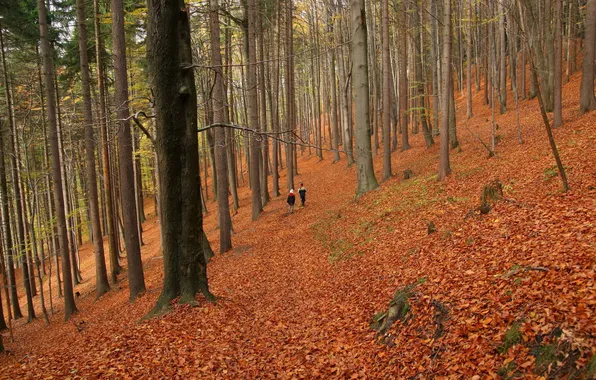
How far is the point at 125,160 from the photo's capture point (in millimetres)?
11008

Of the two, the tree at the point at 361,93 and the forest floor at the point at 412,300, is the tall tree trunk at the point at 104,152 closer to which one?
the forest floor at the point at 412,300

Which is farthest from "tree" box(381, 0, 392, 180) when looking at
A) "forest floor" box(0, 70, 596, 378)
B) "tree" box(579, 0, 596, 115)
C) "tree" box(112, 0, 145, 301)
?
"tree" box(112, 0, 145, 301)

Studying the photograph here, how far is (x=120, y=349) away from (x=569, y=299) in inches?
241

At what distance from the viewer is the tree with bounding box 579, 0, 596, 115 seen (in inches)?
523

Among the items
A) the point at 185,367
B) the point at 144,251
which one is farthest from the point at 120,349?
the point at 144,251

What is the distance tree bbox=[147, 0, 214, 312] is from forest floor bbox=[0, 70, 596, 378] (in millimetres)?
804

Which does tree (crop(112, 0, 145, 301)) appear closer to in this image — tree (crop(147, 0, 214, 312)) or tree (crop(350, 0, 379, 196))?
tree (crop(147, 0, 214, 312))

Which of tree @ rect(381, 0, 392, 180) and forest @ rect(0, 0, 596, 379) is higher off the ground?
tree @ rect(381, 0, 392, 180)

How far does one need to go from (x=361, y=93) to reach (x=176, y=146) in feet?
31.8

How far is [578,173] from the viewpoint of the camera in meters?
7.97

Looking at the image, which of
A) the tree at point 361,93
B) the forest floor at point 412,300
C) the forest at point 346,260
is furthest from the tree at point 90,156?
the tree at point 361,93

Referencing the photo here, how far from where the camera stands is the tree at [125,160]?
10.3 meters

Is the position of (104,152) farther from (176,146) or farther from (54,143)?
(176,146)

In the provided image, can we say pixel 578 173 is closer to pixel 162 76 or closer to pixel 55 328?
pixel 162 76
